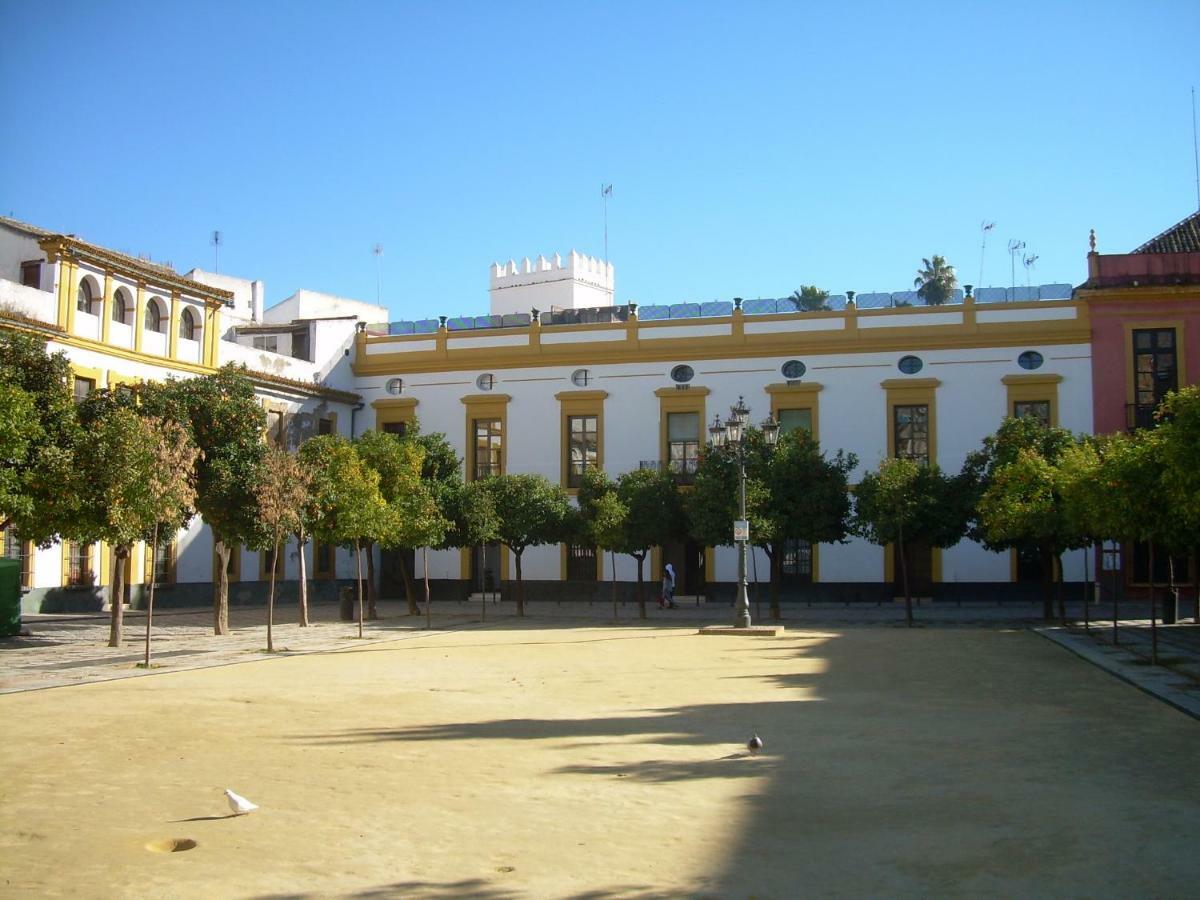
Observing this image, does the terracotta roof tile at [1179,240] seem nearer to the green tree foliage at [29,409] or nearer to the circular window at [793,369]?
the circular window at [793,369]

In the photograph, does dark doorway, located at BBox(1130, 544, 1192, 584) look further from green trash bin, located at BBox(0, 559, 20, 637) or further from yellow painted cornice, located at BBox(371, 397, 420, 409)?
green trash bin, located at BBox(0, 559, 20, 637)

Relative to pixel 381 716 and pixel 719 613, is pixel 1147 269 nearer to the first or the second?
pixel 719 613

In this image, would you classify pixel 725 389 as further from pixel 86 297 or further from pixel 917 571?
pixel 86 297

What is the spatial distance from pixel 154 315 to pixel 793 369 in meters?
18.8

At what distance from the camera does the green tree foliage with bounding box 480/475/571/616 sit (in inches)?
1221

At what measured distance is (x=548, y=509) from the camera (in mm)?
31516

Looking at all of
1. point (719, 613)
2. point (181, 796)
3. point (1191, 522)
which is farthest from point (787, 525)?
point (181, 796)

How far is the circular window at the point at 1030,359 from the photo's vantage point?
3459 cm

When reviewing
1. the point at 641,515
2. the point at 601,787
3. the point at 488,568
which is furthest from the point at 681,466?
the point at 601,787

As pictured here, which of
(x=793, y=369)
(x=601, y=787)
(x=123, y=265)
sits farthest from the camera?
(x=793, y=369)

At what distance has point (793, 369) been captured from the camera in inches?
1433

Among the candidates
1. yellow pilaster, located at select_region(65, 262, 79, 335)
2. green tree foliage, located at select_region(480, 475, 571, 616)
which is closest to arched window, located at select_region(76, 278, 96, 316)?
yellow pilaster, located at select_region(65, 262, 79, 335)

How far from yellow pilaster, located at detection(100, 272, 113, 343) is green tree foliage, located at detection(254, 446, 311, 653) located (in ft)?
27.8

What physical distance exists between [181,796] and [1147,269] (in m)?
32.5
